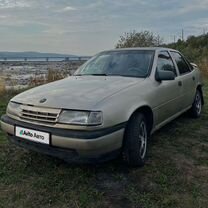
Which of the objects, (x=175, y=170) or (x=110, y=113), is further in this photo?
(x=175, y=170)

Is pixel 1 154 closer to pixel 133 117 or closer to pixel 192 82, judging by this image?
pixel 133 117

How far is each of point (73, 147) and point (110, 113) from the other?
503mm

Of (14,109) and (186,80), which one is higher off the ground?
(186,80)

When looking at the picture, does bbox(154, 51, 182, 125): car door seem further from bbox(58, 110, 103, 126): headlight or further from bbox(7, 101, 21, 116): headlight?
bbox(7, 101, 21, 116): headlight

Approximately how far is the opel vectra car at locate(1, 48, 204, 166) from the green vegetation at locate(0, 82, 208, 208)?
287 mm

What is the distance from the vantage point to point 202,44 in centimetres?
2691

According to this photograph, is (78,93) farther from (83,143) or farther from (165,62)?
(165,62)

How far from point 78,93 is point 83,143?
68 centimetres

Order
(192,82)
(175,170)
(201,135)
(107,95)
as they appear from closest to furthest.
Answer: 1. (107,95)
2. (175,170)
3. (201,135)
4. (192,82)

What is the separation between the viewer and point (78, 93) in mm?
3113

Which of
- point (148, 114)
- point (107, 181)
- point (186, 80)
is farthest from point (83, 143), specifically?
point (186, 80)

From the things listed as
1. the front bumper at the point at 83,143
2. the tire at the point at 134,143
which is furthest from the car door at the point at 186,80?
the front bumper at the point at 83,143

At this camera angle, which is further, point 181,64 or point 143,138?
point 181,64

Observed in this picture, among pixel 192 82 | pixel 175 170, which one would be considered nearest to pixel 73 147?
pixel 175 170
